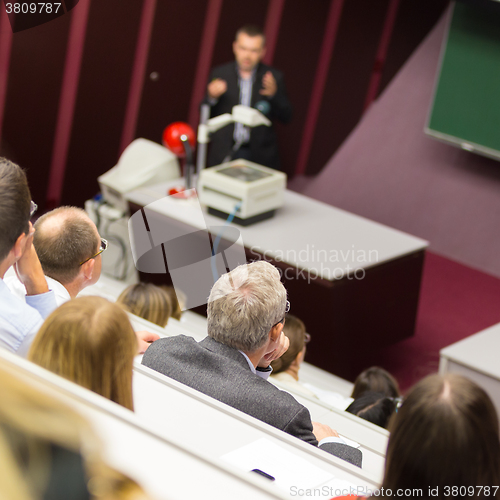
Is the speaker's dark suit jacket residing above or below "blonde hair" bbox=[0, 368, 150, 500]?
below

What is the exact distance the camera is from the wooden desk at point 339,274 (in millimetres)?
3350

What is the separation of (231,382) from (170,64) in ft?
12.9

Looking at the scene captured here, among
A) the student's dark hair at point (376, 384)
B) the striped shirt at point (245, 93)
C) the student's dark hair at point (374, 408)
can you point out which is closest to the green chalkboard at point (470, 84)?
the striped shirt at point (245, 93)

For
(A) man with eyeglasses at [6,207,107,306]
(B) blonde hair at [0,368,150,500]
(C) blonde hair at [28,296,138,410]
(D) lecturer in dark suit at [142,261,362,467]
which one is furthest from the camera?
(A) man with eyeglasses at [6,207,107,306]

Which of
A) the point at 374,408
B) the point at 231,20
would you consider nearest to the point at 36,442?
the point at 374,408

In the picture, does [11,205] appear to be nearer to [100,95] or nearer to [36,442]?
[36,442]

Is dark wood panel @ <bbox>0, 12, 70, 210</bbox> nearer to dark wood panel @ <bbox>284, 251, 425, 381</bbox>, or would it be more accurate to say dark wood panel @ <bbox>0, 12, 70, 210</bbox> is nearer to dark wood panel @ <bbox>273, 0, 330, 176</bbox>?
dark wood panel @ <bbox>273, 0, 330, 176</bbox>

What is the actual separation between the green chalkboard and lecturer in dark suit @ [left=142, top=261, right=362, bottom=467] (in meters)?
3.58

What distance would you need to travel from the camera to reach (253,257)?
3428 millimetres

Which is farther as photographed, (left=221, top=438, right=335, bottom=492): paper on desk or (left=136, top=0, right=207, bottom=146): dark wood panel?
(left=136, top=0, right=207, bottom=146): dark wood panel

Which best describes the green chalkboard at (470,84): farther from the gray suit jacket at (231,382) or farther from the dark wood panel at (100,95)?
the gray suit jacket at (231,382)

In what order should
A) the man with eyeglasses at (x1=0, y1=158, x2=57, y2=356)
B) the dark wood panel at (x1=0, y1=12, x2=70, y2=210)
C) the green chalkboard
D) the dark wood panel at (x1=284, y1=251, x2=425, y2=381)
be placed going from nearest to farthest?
the man with eyeglasses at (x1=0, y1=158, x2=57, y2=356)
the dark wood panel at (x1=284, y1=251, x2=425, y2=381)
the dark wood panel at (x1=0, y1=12, x2=70, y2=210)
the green chalkboard

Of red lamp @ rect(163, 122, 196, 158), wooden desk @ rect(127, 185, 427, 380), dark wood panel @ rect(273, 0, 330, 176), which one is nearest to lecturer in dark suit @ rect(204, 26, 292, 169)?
red lamp @ rect(163, 122, 196, 158)

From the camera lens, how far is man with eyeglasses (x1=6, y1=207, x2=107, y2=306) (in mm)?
1830
